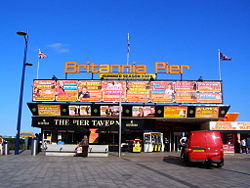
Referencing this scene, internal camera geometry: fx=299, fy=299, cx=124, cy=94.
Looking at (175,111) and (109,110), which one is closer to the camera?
(175,111)

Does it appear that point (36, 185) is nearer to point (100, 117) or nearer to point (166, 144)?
point (100, 117)

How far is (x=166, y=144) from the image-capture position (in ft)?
119

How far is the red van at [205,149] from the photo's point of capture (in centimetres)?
1580

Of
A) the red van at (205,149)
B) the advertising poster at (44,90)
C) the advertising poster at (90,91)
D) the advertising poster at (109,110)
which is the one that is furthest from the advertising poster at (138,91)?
the red van at (205,149)

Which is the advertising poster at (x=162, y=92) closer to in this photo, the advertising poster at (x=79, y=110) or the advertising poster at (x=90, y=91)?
the advertising poster at (x=90, y=91)

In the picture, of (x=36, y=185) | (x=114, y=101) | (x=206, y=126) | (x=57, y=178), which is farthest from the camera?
(x=206, y=126)

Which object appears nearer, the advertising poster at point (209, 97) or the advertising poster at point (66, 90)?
the advertising poster at point (209, 97)

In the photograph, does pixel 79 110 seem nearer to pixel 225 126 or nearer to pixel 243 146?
pixel 225 126

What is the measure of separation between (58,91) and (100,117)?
556 cm

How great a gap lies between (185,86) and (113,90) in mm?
8138

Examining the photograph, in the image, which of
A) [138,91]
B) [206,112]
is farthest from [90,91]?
[206,112]

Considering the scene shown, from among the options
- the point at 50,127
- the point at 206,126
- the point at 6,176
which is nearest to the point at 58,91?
the point at 50,127

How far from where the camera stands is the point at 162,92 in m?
33.5

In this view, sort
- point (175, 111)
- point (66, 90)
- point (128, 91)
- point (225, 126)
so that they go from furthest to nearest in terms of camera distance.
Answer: point (225, 126), point (66, 90), point (175, 111), point (128, 91)
